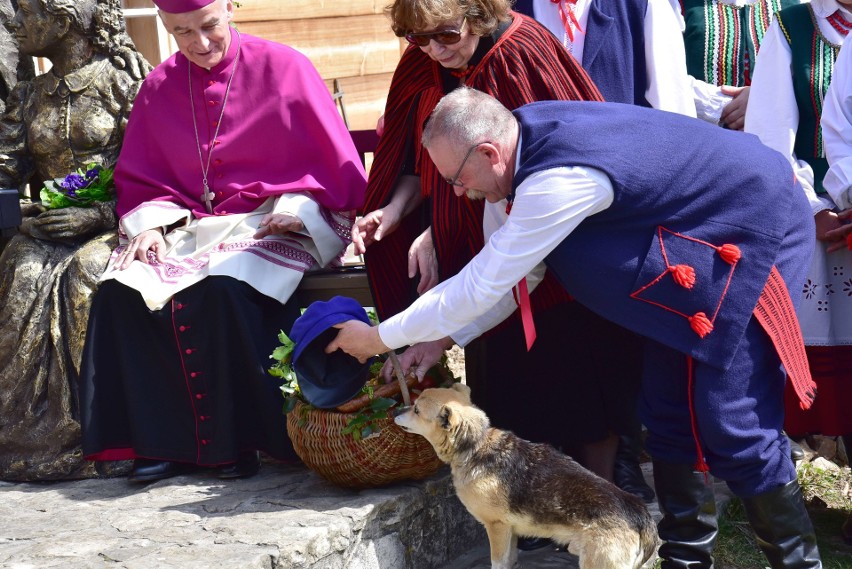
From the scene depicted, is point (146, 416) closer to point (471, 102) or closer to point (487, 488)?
point (487, 488)

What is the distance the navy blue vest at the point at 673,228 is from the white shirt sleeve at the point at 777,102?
1029mm

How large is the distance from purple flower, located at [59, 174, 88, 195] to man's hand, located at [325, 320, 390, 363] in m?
1.76

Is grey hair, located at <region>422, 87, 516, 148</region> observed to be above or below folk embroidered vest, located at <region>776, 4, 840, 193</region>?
above

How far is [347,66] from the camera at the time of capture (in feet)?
27.1

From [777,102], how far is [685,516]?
173 cm

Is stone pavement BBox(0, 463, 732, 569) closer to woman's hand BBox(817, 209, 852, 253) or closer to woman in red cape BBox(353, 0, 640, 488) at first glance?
woman in red cape BBox(353, 0, 640, 488)

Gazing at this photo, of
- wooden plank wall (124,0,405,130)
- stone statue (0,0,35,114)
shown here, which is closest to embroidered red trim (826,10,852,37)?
stone statue (0,0,35,114)

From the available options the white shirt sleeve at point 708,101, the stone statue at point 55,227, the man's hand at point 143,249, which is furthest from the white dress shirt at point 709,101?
the stone statue at point 55,227

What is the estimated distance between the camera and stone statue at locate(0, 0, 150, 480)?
15.3 feet

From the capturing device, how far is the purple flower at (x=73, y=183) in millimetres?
4859

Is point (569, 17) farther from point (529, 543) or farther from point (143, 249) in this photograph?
point (529, 543)

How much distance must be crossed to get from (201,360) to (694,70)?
8.34 feet

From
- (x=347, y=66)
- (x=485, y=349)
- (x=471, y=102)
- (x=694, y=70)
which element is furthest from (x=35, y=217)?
(x=347, y=66)

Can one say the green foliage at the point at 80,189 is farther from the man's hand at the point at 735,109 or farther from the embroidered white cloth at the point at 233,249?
the man's hand at the point at 735,109
